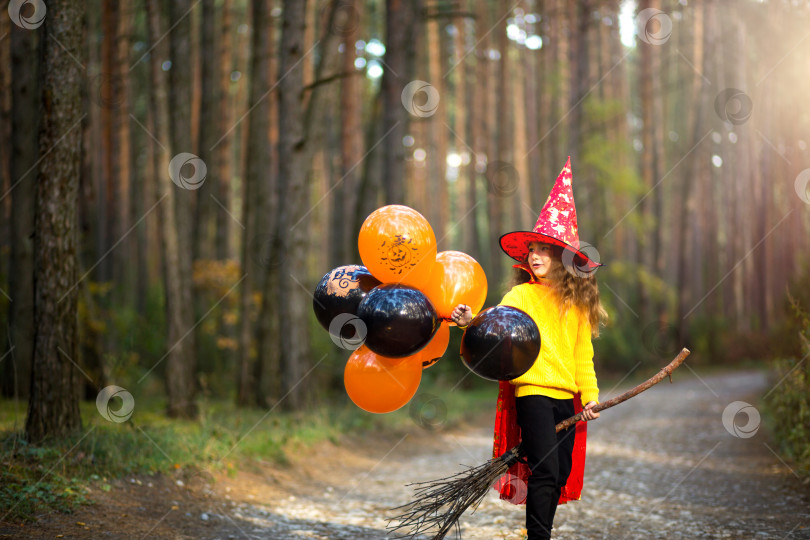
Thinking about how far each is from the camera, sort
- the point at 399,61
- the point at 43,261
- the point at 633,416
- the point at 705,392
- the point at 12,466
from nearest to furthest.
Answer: the point at 12,466 < the point at 43,261 < the point at 399,61 < the point at 633,416 < the point at 705,392

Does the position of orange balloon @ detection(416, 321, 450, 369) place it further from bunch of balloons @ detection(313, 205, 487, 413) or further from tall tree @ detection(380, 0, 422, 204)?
tall tree @ detection(380, 0, 422, 204)

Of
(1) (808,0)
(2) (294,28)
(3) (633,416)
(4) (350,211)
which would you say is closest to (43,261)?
(2) (294,28)

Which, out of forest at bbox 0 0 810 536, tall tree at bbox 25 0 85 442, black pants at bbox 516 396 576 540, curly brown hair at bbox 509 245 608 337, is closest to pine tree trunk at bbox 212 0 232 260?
forest at bbox 0 0 810 536

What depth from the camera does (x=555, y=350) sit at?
4117mm

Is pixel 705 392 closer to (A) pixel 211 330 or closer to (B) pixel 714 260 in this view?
(A) pixel 211 330

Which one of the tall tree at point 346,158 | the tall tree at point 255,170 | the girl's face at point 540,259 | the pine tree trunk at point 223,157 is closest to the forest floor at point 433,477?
the girl's face at point 540,259

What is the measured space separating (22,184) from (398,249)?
6631 millimetres

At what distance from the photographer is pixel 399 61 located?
448 inches

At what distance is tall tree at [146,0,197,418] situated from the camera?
9.23 m

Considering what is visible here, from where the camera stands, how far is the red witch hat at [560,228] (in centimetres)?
411

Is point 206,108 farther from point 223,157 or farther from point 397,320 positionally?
point 397,320

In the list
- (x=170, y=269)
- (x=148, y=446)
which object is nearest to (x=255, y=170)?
(x=170, y=269)

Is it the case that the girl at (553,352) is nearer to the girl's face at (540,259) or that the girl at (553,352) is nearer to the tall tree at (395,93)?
the girl's face at (540,259)

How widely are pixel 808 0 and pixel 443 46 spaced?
11.1m
